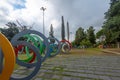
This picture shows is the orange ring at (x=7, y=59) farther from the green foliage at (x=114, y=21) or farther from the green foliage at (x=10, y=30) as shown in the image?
the green foliage at (x=10, y=30)

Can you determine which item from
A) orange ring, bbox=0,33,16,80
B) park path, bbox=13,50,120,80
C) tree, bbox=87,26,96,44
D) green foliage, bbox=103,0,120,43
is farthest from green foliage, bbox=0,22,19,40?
orange ring, bbox=0,33,16,80

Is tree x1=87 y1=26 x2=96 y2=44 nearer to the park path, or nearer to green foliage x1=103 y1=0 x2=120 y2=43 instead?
green foliage x1=103 y1=0 x2=120 y2=43

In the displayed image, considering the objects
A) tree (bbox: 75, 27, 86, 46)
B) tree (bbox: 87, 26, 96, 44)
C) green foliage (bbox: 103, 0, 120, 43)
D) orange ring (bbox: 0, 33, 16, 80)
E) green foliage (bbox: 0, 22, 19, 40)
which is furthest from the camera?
tree (bbox: 75, 27, 86, 46)

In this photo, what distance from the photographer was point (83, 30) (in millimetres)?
81500

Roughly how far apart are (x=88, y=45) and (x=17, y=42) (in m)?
64.1

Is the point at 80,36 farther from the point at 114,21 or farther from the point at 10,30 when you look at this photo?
the point at 114,21

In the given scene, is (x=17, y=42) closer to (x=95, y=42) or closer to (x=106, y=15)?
(x=106, y=15)

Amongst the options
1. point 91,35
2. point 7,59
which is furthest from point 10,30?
point 7,59

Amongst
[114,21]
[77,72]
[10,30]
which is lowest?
[77,72]

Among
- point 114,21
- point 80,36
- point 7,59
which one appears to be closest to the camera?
point 7,59

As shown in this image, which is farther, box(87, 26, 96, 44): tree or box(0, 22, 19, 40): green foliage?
box(87, 26, 96, 44): tree

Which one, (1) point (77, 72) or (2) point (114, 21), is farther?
(2) point (114, 21)

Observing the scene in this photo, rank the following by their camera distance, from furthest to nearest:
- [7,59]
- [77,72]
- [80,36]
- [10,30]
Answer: [80,36] < [10,30] < [77,72] < [7,59]

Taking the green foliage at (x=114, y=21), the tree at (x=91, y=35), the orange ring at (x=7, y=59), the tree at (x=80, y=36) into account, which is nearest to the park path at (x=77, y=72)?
the orange ring at (x=7, y=59)
